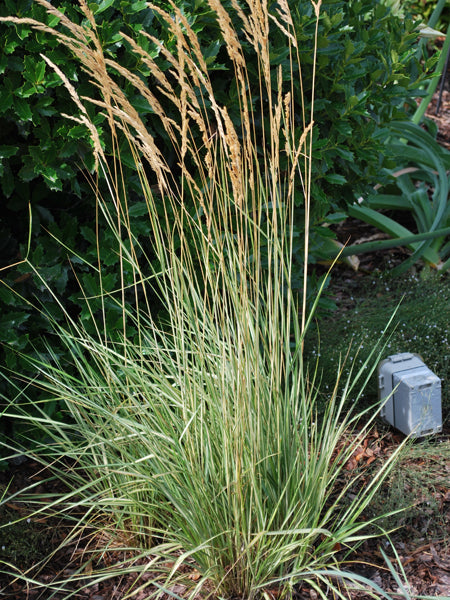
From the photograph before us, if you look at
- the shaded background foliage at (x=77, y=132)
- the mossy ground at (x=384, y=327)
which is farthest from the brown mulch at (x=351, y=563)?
the mossy ground at (x=384, y=327)

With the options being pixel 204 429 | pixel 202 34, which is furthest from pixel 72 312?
pixel 202 34

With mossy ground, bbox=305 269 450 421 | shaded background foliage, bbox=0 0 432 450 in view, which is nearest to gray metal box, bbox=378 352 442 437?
mossy ground, bbox=305 269 450 421

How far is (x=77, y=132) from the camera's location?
214 centimetres

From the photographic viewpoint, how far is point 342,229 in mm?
4449

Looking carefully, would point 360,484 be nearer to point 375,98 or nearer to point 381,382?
point 381,382

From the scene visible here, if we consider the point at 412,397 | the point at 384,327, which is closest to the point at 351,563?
the point at 412,397

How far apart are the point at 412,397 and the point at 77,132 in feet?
4.99

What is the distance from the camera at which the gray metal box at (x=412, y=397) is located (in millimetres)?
2543

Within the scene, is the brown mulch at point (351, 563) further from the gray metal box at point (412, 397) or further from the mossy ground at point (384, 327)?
the mossy ground at point (384, 327)

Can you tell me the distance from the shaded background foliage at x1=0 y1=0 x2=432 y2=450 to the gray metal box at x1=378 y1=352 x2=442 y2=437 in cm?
60

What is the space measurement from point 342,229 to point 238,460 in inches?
119

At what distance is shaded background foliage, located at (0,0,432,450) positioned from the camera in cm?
211

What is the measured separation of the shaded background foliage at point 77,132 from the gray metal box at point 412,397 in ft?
1.98

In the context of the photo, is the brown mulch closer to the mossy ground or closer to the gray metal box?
the gray metal box
